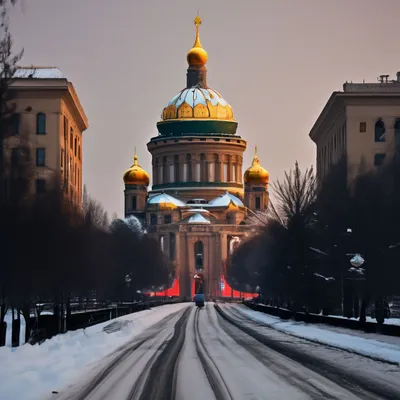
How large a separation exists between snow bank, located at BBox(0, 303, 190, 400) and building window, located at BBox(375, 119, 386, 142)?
196 feet

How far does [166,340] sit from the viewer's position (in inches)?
1686

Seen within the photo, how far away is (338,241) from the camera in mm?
56875

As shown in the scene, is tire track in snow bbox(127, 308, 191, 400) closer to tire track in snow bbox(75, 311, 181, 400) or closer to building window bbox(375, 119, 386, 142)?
tire track in snow bbox(75, 311, 181, 400)

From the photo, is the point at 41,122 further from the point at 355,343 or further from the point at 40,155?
the point at 355,343

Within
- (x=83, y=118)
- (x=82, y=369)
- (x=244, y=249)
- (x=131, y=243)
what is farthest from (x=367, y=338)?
(x=244, y=249)

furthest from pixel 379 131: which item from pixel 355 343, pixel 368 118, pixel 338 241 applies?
pixel 355 343

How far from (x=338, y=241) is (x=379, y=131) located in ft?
149

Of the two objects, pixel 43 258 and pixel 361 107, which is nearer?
pixel 43 258

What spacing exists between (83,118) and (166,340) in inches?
2942

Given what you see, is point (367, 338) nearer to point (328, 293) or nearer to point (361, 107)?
point (328, 293)

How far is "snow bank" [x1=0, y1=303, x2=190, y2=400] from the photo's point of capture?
22469mm

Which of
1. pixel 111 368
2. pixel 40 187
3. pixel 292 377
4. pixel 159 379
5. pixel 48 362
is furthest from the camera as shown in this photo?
pixel 40 187

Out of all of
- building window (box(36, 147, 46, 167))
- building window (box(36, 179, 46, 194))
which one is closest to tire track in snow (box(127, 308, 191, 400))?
building window (box(36, 179, 46, 194))

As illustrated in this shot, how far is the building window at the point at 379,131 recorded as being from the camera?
3937 inches
